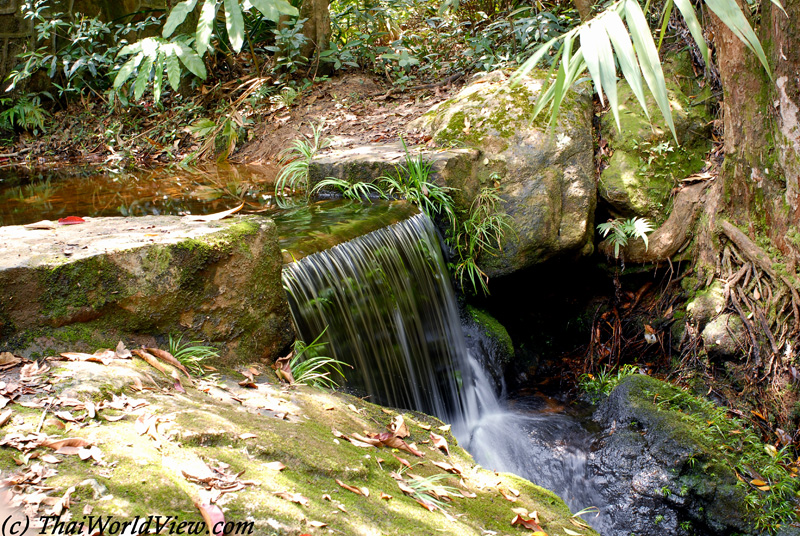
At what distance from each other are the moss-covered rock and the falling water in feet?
2.92

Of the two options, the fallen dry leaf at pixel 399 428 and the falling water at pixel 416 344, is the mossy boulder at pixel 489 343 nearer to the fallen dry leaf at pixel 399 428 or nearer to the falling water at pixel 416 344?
the falling water at pixel 416 344

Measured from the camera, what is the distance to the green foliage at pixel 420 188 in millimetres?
4676

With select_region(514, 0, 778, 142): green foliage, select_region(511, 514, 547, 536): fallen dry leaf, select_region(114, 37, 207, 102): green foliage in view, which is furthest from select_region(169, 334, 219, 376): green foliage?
select_region(114, 37, 207, 102): green foliage

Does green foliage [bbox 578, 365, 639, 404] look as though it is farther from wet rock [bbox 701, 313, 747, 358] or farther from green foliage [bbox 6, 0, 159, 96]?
green foliage [bbox 6, 0, 159, 96]

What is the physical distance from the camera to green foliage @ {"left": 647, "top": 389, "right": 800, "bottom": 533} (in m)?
3.23

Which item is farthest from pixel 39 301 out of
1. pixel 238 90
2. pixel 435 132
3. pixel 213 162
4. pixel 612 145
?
pixel 238 90

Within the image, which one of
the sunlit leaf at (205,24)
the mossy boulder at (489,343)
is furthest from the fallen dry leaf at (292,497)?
the mossy boulder at (489,343)

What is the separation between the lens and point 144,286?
2.58 metres

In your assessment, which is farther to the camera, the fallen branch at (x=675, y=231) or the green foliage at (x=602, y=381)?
the fallen branch at (x=675, y=231)

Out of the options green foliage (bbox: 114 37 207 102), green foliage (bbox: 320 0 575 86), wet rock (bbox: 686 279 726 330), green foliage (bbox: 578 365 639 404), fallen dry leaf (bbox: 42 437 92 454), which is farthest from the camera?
green foliage (bbox: 320 0 575 86)

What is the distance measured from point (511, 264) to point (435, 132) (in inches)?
57.6

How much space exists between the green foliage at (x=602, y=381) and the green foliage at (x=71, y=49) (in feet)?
25.3

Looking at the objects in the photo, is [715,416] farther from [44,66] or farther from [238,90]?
[44,66]

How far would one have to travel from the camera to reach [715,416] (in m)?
3.89
